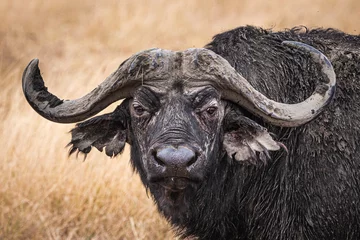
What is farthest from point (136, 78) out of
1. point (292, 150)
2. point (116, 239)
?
point (116, 239)

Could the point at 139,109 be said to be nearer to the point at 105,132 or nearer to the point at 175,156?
the point at 105,132

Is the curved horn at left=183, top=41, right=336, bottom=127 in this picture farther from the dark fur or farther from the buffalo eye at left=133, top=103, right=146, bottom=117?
the buffalo eye at left=133, top=103, right=146, bottom=117

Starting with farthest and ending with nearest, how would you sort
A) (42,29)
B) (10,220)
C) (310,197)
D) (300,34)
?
(42,29) → (10,220) → (300,34) → (310,197)

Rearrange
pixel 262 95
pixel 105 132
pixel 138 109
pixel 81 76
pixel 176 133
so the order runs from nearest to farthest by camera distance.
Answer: pixel 176 133 < pixel 262 95 < pixel 138 109 < pixel 105 132 < pixel 81 76

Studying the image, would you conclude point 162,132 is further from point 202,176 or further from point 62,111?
point 62,111

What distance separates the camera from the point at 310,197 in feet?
23.4

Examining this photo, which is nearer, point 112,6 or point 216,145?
point 216,145

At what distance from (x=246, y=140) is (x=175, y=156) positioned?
0.86 metres

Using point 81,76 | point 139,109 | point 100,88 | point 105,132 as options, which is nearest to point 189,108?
point 139,109

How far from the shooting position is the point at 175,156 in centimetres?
632

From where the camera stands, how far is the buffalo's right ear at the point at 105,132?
728 centimetres

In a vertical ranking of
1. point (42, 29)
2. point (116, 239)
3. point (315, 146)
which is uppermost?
point (42, 29)

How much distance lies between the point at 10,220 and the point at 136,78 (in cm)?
402

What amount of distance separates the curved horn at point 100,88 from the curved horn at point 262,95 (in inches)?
13.3
